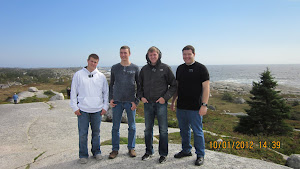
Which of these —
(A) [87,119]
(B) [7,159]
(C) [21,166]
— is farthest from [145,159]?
(B) [7,159]

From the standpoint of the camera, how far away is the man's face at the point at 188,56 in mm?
4395

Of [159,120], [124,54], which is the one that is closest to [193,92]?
[159,120]

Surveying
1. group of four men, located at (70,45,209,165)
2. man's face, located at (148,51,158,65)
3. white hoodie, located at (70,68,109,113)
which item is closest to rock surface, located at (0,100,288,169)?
group of four men, located at (70,45,209,165)

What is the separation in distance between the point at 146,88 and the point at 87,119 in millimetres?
1679

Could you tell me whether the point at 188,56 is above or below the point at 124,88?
above

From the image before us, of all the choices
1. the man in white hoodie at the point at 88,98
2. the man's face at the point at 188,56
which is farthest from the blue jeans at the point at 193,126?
the man in white hoodie at the point at 88,98

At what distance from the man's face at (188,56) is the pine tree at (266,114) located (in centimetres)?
1400

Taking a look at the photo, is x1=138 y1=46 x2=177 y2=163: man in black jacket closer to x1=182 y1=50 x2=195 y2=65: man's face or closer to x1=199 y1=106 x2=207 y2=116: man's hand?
x1=182 y1=50 x2=195 y2=65: man's face

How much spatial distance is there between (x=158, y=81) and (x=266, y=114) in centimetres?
1528

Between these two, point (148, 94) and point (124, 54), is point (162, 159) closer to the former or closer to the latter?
point (148, 94)

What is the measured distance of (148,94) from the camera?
4504mm

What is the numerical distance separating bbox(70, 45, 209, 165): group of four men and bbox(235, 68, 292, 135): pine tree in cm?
1357

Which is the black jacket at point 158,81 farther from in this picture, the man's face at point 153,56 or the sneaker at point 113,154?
the sneaker at point 113,154

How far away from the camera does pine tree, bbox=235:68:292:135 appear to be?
15.5 meters
